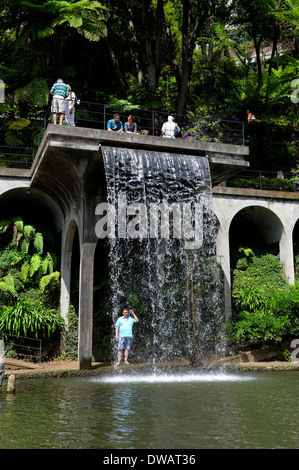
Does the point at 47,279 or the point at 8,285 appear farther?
the point at 47,279

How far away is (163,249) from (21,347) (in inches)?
203

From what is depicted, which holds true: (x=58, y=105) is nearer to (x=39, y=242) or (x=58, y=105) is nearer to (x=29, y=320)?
(x=39, y=242)

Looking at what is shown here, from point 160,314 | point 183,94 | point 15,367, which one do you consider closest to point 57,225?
point 160,314

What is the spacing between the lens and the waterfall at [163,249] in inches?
545

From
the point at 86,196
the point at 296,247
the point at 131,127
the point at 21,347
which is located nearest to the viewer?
the point at 86,196

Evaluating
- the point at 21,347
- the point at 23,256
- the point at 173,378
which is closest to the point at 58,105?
the point at 23,256

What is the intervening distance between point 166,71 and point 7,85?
35.9 feet

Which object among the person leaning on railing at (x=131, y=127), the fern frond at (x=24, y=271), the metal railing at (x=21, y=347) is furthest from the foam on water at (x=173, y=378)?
the person leaning on railing at (x=131, y=127)

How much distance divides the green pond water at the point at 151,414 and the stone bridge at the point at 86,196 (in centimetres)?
412

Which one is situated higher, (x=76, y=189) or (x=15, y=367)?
(x=76, y=189)

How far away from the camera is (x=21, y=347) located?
15.8 meters

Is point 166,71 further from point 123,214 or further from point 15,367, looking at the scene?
point 15,367

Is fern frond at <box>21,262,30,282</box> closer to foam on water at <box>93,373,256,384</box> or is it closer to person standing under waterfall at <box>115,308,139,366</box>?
person standing under waterfall at <box>115,308,139,366</box>
